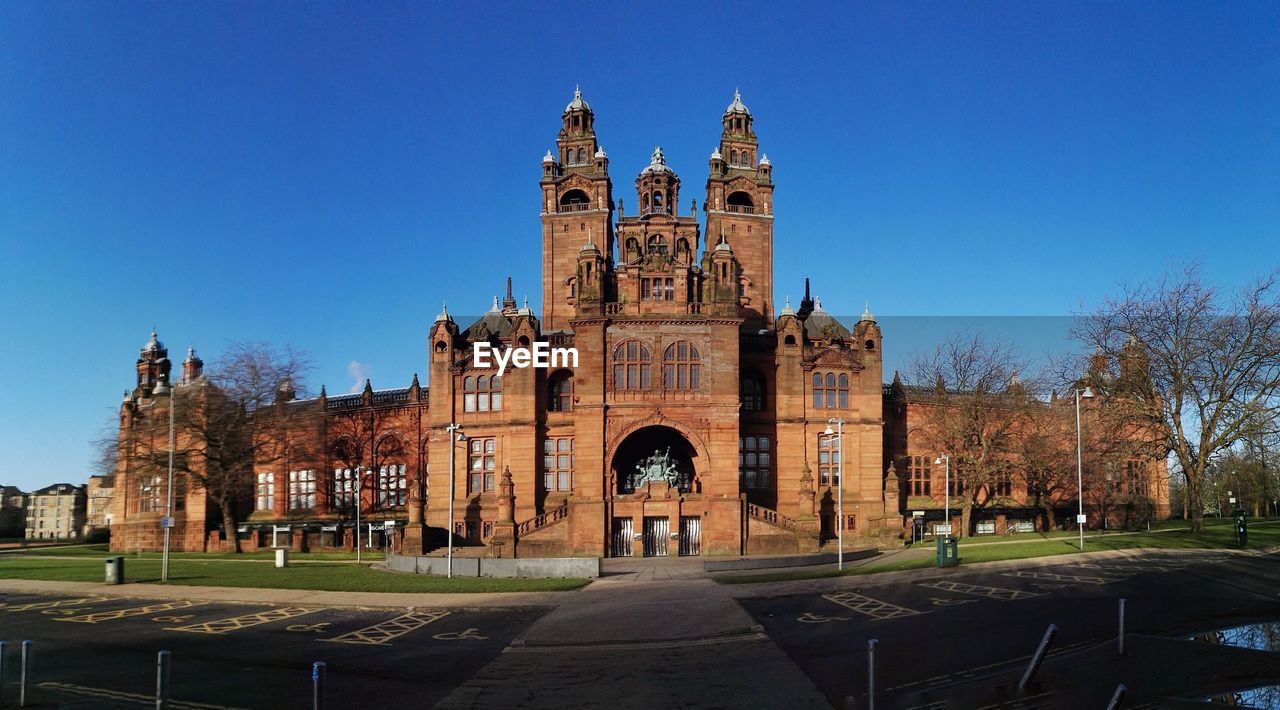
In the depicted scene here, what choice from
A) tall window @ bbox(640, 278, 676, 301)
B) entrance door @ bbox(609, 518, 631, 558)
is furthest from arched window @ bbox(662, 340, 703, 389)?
entrance door @ bbox(609, 518, 631, 558)

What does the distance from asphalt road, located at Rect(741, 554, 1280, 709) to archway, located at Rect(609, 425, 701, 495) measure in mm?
19992

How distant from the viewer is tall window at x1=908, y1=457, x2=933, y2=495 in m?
65.6

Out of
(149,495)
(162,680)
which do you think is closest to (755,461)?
(162,680)

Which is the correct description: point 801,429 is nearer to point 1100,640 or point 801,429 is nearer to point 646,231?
point 646,231

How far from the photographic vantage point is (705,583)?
34719 mm

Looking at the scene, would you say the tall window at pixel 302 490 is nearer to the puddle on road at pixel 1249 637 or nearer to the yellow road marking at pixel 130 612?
Answer: the yellow road marking at pixel 130 612

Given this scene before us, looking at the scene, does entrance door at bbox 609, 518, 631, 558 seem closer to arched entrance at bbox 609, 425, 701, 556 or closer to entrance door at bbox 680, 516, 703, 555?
arched entrance at bbox 609, 425, 701, 556

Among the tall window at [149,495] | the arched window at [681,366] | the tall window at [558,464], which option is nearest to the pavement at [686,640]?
the arched window at [681,366]

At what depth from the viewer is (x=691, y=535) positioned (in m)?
50.1

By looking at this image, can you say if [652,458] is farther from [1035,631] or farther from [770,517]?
[1035,631]

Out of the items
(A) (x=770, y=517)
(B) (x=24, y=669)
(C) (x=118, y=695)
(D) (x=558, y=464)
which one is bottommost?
(C) (x=118, y=695)

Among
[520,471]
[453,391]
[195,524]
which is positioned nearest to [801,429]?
[520,471]

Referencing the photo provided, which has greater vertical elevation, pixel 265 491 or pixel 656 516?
pixel 656 516

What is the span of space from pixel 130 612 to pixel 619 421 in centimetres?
2702
